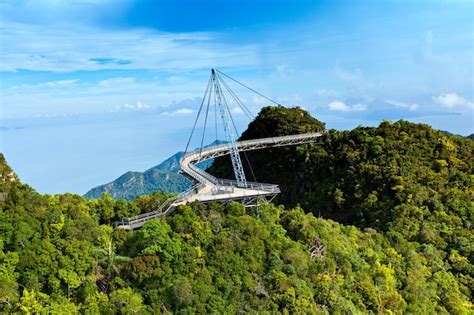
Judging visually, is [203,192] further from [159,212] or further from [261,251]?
[261,251]

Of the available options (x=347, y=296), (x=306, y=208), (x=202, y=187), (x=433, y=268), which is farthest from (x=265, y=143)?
(x=347, y=296)

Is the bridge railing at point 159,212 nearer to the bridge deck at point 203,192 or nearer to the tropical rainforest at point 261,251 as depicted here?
the bridge deck at point 203,192

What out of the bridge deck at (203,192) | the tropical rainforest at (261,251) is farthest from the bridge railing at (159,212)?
the tropical rainforest at (261,251)

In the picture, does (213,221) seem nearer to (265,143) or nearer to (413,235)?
(413,235)

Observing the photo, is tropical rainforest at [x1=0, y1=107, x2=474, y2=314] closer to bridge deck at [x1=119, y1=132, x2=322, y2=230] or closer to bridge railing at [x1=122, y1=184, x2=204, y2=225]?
bridge deck at [x1=119, y1=132, x2=322, y2=230]

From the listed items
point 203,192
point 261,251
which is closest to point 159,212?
point 203,192

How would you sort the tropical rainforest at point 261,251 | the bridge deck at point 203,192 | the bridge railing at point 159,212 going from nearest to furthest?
the tropical rainforest at point 261,251 < the bridge railing at point 159,212 < the bridge deck at point 203,192

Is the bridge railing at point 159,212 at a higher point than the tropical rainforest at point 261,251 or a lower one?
higher

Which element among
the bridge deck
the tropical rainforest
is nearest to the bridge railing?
the bridge deck

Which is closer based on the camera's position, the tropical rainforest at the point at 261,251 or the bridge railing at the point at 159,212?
the tropical rainforest at the point at 261,251
